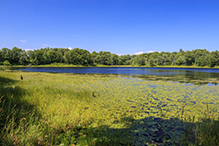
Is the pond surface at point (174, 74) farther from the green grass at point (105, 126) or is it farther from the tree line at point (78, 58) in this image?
the tree line at point (78, 58)

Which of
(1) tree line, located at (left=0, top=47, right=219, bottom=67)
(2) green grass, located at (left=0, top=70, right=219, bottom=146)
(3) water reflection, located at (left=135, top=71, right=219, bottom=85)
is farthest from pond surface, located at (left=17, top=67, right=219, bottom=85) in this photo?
(1) tree line, located at (left=0, top=47, right=219, bottom=67)

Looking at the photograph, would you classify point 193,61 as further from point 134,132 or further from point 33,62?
point 33,62

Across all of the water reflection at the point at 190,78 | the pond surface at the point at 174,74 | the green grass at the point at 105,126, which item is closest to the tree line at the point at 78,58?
the pond surface at the point at 174,74

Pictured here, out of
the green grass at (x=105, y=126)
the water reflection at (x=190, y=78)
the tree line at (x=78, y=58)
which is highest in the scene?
the tree line at (x=78, y=58)

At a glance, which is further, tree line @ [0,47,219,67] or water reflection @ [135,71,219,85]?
tree line @ [0,47,219,67]

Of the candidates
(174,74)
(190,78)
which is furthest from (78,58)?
(190,78)

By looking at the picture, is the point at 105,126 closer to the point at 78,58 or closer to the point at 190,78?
the point at 190,78

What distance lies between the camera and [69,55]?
130 meters

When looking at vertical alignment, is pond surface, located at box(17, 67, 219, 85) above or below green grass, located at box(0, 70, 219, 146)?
below

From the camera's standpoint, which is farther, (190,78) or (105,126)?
(190,78)

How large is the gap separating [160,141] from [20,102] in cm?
777

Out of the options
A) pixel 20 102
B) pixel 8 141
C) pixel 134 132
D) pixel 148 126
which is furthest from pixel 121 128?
pixel 20 102

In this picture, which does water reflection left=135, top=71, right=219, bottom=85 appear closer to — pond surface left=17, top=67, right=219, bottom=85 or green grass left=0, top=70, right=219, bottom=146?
pond surface left=17, top=67, right=219, bottom=85

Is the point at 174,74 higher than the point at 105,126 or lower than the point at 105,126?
lower
